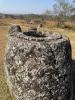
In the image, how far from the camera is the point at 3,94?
314 inches

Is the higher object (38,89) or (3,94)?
(38,89)

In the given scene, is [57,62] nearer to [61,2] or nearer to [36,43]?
[36,43]

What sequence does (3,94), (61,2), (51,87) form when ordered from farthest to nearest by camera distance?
(61,2) → (3,94) → (51,87)

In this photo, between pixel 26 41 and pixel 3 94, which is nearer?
pixel 26 41

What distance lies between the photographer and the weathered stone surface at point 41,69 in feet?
22.4

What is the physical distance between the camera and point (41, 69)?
6805 mm

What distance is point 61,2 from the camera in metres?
51.2

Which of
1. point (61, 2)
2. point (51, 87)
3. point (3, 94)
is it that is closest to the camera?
point (51, 87)

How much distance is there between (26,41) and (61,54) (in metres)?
0.89

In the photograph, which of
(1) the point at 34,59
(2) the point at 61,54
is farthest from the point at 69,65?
(1) the point at 34,59

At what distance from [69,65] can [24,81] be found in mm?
1158

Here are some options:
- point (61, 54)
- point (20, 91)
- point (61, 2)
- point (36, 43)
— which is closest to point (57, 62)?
point (61, 54)

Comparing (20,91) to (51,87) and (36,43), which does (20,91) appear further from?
(36,43)

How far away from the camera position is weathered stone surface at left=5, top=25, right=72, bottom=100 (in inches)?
269
